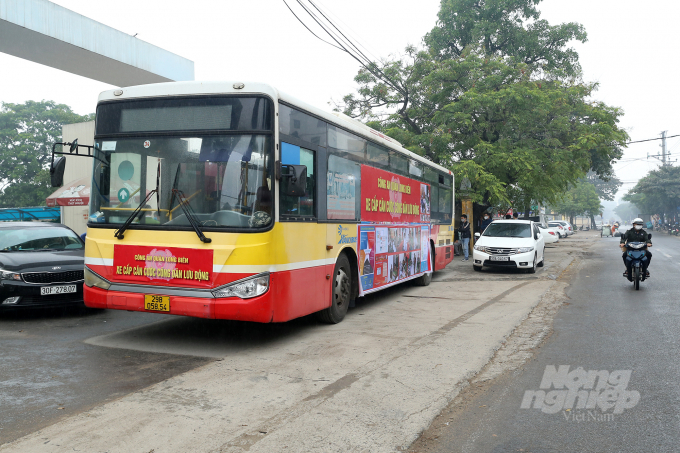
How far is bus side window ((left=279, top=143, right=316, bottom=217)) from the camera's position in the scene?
669 centimetres

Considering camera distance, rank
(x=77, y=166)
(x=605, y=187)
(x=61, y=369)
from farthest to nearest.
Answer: (x=605, y=187)
(x=77, y=166)
(x=61, y=369)

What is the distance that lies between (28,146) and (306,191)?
46.5 metres

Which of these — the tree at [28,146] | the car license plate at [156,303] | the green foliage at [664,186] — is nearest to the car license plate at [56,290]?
the car license plate at [156,303]

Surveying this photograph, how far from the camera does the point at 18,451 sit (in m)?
3.63

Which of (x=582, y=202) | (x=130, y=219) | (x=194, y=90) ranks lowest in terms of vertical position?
(x=130, y=219)

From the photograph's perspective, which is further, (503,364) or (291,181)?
(291,181)

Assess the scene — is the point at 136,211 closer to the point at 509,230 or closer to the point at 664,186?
the point at 509,230

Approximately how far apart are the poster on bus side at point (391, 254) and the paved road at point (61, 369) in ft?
11.6

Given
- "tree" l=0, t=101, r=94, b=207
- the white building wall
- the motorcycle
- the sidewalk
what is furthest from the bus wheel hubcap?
"tree" l=0, t=101, r=94, b=207

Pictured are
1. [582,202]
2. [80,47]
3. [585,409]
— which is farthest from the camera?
[582,202]

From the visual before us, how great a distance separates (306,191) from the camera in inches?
286

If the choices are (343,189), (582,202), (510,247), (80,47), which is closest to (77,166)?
(80,47)

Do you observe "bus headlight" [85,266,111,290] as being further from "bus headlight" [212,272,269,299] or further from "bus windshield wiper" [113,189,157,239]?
"bus headlight" [212,272,269,299]

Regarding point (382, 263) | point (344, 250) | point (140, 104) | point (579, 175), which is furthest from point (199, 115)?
point (579, 175)
